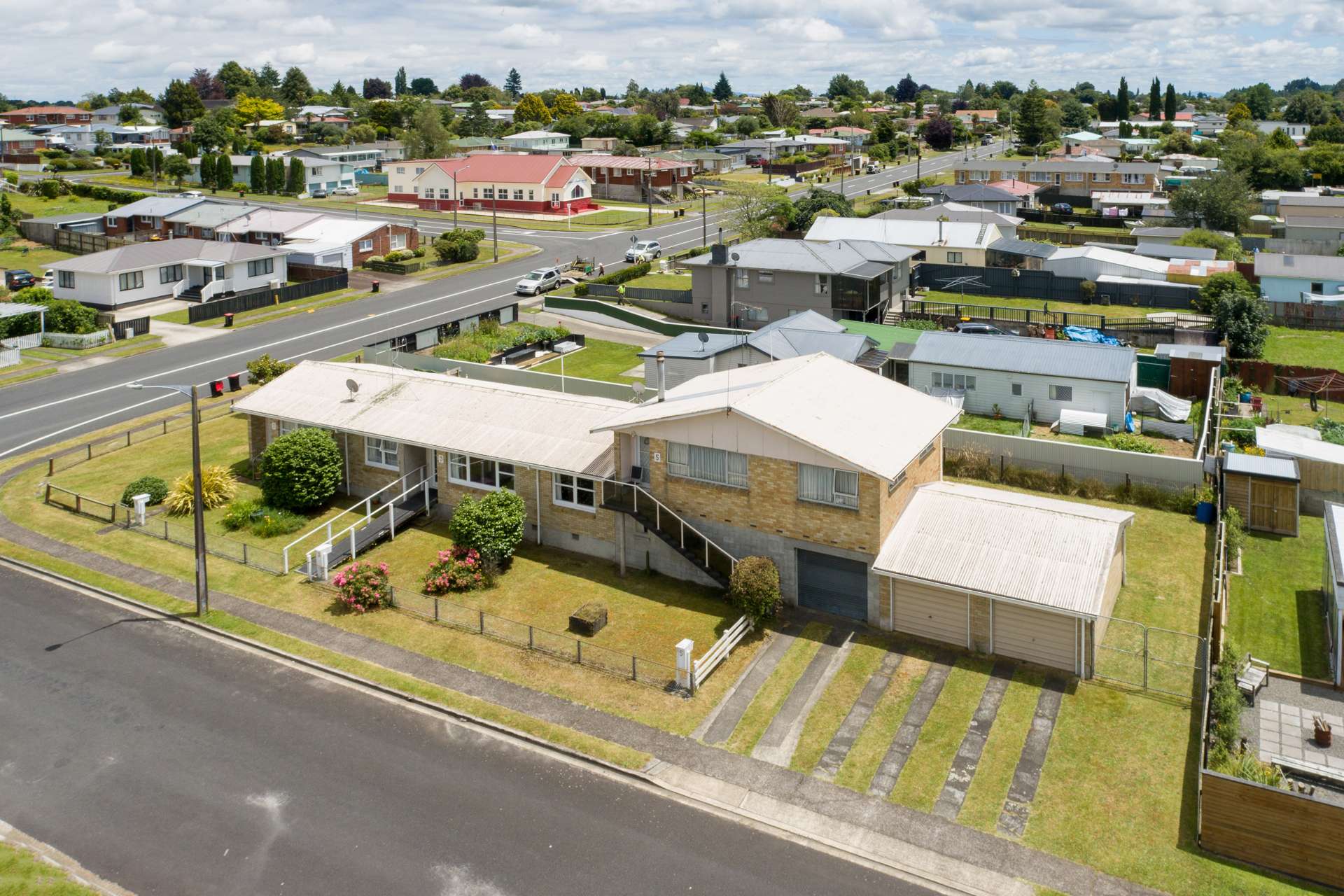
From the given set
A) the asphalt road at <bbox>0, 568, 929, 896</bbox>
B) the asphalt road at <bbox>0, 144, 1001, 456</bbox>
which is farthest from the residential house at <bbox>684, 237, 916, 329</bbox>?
the asphalt road at <bbox>0, 568, 929, 896</bbox>

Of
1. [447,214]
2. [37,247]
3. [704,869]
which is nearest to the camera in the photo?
[704,869]

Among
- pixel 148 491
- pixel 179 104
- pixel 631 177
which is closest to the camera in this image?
pixel 148 491

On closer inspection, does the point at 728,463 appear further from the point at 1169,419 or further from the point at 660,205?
the point at 660,205

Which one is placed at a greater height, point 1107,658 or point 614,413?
point 614,413

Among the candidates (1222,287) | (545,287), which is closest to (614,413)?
(545,287)

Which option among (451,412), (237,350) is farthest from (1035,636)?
(237,350)

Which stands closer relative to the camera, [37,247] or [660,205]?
[37,247]

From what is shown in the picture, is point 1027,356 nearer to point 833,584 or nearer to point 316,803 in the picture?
point 833,584
